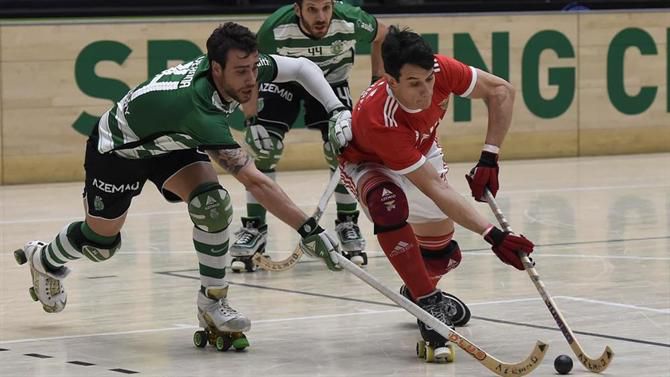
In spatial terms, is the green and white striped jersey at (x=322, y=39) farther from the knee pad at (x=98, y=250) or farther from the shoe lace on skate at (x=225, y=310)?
the shoe lace on skate at (x=225, y=310)

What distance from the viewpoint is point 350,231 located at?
9281mm

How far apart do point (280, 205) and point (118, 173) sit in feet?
3.18

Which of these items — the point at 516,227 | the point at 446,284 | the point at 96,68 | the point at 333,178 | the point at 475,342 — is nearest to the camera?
the point at 475,342

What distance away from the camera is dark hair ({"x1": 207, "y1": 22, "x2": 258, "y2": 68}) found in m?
6.32

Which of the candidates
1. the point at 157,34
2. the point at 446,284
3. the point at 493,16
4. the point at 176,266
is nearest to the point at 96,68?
the point at 157,34

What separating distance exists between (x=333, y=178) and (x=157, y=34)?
5.19 meters

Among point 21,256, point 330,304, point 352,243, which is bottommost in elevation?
point 352,243

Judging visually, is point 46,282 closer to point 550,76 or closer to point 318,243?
point 318,243

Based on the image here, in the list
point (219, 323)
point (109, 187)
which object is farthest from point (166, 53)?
point (219, 323)

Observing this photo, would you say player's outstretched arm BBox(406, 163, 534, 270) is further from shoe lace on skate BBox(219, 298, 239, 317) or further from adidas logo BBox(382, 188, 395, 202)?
shoe lace on skate BBox(219, 298, 239, 317)

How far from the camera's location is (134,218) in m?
11.4

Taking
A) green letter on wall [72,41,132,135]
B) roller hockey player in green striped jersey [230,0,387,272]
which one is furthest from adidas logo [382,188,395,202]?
green letter on wall [72,41,132,135]

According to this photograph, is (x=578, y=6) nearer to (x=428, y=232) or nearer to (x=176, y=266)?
(x=176, y=266)

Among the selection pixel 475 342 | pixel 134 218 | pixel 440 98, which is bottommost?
pixel 134 218
